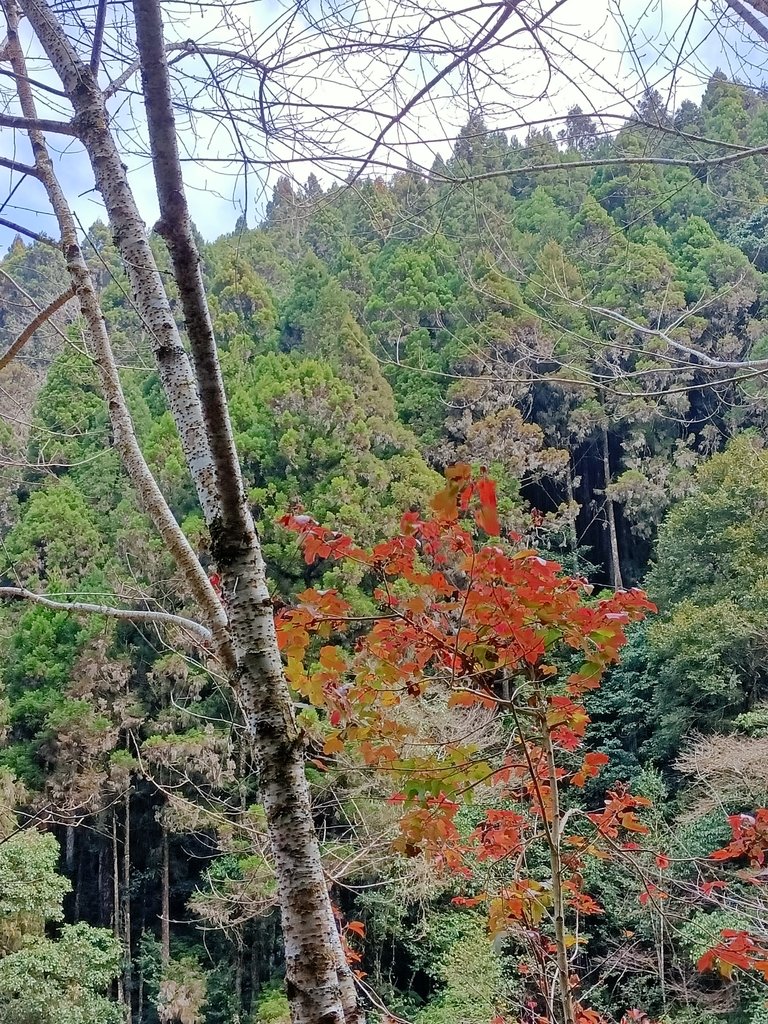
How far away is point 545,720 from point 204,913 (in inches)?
278

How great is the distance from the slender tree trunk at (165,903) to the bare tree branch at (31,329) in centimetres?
807

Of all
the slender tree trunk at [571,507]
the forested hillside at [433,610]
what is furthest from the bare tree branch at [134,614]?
the slender tree trunk at [571,507]

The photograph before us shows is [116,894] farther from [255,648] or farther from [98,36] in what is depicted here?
[98,36]

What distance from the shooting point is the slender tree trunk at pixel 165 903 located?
7.87 m

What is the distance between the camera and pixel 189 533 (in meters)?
9.09

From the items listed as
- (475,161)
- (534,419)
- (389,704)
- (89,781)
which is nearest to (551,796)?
(389,704)

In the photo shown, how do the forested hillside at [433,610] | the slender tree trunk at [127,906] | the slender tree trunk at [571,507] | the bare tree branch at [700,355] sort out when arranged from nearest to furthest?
the bare tree branch at [700,355]
the forested hillside at [433,610]
the slender tree trunk at [127,906]
the slender tree trunk at [571,507]

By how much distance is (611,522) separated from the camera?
12.1 meters

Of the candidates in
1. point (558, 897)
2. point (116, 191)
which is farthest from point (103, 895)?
point (116, 191)

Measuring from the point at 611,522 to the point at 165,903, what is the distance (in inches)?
335

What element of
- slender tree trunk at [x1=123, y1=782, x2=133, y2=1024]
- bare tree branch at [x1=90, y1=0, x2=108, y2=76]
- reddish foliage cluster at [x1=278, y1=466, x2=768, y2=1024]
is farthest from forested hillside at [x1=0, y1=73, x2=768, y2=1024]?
bare tree branch at [x1=90, y1=0, x2=108, y2=76]

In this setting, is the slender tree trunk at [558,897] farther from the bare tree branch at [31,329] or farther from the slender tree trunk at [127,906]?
the slender tree trunk at [127,906]

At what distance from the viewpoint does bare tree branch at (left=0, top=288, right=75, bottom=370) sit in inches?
61.1

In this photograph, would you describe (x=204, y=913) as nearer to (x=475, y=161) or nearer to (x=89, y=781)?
(x=89, y=781)
